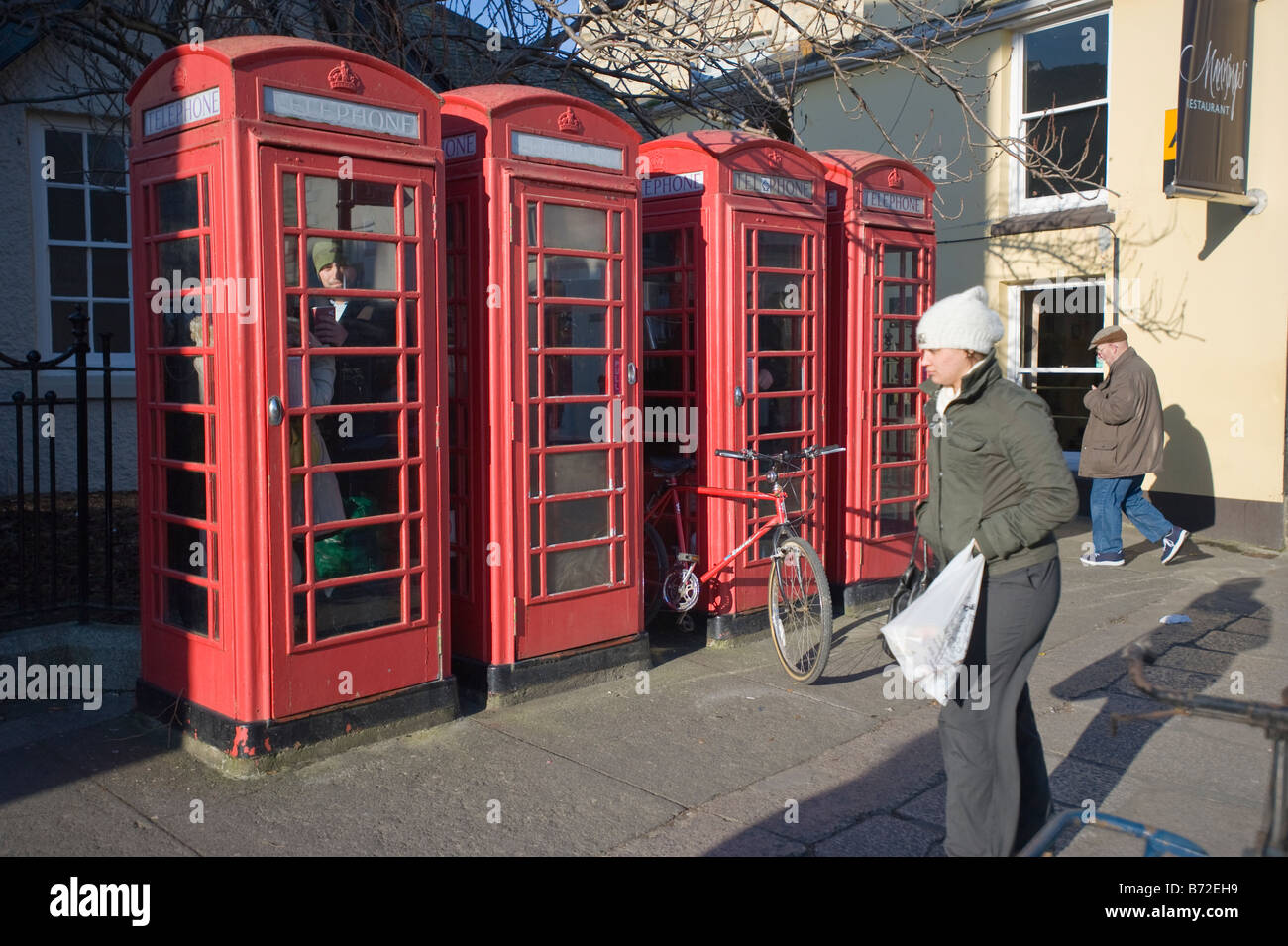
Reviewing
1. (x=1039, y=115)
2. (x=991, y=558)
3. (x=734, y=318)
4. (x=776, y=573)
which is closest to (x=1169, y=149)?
(x=1039, y=115)

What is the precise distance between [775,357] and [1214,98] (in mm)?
5135

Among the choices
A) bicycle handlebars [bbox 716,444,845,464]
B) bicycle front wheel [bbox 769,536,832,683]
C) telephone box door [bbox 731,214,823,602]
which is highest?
telephone box door [bbox 731,214,823,602]

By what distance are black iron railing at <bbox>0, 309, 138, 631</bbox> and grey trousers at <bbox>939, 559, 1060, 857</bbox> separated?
445 centimetres

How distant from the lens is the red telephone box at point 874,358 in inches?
305

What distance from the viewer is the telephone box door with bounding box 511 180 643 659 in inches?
227

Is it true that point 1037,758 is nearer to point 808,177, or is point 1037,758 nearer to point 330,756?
point 330,756

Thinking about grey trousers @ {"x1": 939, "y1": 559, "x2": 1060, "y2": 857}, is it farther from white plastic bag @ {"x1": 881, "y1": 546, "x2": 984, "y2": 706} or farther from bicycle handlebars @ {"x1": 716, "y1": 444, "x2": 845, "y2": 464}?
bicycle handlebars @ {"x1": 716, "y1": 444, "x2": 845, "y2": 464}

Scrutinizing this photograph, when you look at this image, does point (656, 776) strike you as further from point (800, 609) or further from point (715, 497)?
point (715, 497)

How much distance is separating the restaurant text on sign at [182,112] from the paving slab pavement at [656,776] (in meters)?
2.73

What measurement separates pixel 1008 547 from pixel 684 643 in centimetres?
372

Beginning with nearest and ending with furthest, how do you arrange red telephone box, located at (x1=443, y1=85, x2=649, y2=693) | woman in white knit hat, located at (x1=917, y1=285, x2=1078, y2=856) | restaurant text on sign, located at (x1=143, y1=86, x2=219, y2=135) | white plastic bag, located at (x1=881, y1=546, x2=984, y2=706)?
1. white plastic bag, located at (x1=881, y1=546, x2=984, y2=706)
2. woman in white knit hat, located at (x1=917, y1=285, x2=1078, y2=856)
3. restaurant text on sign, located at (x1=143, y1=86, x2=219, y2=135)
4. red telephone box, located at (x1=443, y1=85, x2=649, y2=693)

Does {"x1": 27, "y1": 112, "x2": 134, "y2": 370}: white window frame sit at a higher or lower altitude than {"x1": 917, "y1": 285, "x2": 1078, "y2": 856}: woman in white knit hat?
higher

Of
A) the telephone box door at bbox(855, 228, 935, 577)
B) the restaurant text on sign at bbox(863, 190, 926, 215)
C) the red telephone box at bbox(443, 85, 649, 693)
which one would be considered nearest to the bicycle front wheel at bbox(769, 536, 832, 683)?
the red telephone box at bbox(443, 85, 649, 693)

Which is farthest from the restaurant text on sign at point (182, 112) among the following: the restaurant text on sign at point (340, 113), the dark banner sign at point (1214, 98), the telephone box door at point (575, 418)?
the dark banner sign at point (1214, 98)
